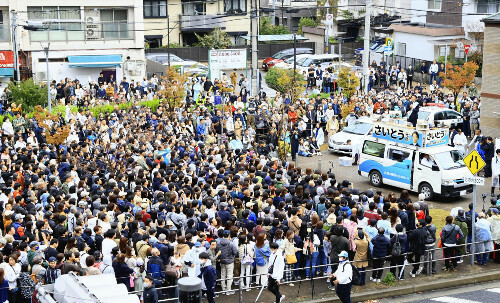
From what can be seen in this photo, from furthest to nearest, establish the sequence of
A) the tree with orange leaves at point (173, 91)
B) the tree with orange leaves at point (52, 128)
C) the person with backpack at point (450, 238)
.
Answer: the tree with orange leaves at point (173, 91) < the tree with orange leaves at point (52, 128) < the person with backpack at point (450, 238)

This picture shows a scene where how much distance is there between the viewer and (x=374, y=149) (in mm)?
25781

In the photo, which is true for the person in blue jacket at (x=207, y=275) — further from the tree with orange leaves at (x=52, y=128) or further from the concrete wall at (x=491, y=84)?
the concrete wall at (x=491, y=84)

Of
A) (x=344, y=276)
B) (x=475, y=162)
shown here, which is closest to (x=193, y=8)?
(x=475, y=162)

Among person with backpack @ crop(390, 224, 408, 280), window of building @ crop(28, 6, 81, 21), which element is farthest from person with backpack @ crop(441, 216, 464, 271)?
window of building @ crop(28, 6, 81, 21)

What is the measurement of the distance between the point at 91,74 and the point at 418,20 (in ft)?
89.4

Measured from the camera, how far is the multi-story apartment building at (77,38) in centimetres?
4119

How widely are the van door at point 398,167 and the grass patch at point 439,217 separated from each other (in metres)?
1.55

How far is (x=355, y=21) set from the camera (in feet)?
200

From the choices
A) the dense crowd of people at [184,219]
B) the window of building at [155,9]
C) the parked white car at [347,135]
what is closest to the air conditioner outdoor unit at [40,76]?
the dense crowd of people at [184,219]

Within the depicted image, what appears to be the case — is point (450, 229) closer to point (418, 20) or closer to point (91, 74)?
point (91, 74)

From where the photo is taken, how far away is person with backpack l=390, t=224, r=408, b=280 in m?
17.5

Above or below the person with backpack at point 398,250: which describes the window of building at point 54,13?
above

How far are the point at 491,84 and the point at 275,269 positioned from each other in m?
18.1

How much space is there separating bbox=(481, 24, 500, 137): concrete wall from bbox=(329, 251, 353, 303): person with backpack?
16.8m
